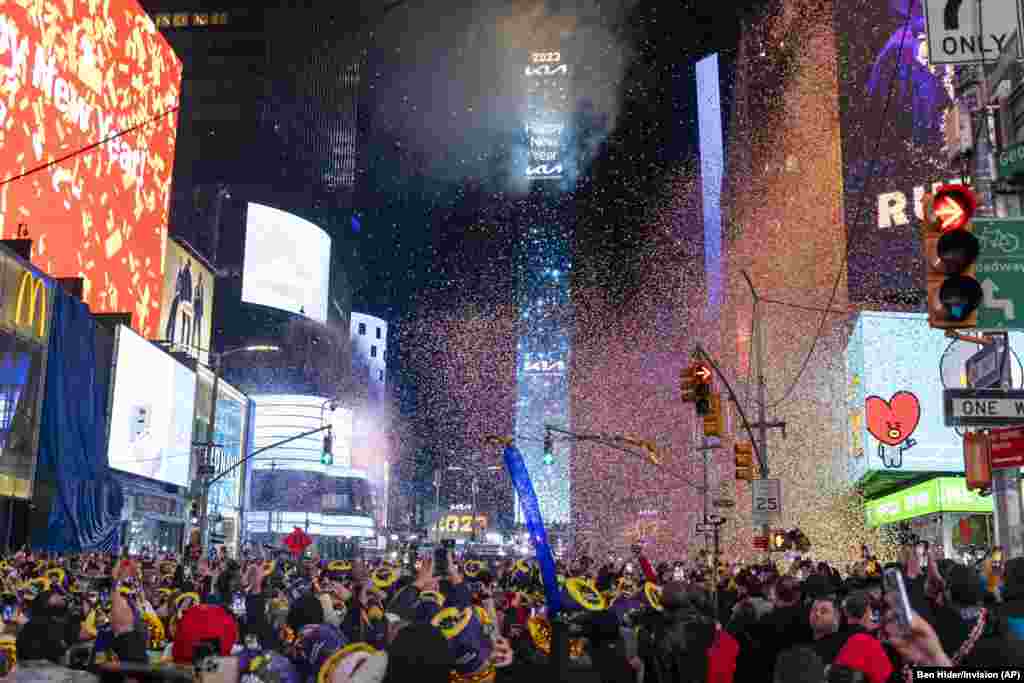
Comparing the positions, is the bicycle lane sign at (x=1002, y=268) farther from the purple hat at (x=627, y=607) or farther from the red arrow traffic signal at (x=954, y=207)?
the purple hat at (x=627, y=607)

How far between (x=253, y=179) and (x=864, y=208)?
75.8m

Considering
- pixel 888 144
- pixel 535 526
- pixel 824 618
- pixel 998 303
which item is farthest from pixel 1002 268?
pixel 888 144

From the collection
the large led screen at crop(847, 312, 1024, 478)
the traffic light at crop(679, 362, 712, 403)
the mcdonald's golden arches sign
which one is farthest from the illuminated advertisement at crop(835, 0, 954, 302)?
the mcdonald's golden arches sign

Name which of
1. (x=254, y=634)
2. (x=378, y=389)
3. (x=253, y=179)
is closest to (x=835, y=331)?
(x=254, y=634)

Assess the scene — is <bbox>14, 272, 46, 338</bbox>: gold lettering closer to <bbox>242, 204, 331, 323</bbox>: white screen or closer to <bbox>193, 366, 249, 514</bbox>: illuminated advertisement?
<bbox>193, 366, 249, 514</bbox>: illuminated advertisement

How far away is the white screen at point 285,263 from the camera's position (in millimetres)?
101000

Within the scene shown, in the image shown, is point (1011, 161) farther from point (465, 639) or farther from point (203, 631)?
point (203, 631)

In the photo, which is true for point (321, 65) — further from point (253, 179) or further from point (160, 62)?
point (160, 62)

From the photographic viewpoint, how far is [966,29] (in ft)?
41.7

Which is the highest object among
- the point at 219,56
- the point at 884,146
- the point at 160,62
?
the point at 219,56

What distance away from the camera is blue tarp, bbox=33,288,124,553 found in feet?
128

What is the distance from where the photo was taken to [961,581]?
6574mm

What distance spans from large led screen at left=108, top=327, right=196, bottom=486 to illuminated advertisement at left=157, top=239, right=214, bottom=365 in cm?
771

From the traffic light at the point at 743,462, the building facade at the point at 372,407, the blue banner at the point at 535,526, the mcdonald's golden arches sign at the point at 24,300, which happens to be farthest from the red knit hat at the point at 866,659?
the building facade at the point at 372,407
